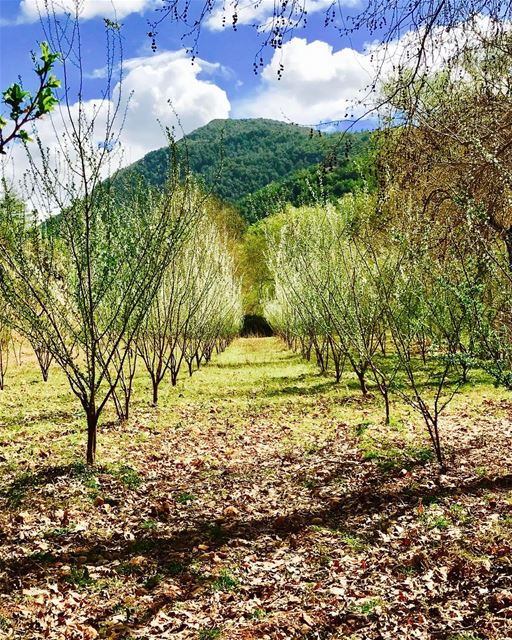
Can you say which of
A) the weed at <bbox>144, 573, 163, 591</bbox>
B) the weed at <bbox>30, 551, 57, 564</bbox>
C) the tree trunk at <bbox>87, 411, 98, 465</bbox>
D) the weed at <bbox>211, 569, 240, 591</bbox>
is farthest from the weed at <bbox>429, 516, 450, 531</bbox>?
the tree trunk at <bbox>87, 411, 98, 465</bbox>

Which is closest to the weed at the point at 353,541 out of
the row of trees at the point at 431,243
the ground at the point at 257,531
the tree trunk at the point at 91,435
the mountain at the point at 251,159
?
the ground at the point at 257,531

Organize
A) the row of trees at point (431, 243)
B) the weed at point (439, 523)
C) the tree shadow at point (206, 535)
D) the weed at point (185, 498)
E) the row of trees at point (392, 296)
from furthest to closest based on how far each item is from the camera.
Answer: the row of trees at point (392, 296) < the weed at point (185, 498) < the row of trees at point (431, 243) < the weed at point (439, 523) < the tree shadow at point (206, 535)

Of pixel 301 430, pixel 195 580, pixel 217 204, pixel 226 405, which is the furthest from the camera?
pixel 217 204

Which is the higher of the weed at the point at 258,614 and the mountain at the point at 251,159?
the mountain at the point at 251,159

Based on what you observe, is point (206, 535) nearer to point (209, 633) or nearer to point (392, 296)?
point (209, 633)

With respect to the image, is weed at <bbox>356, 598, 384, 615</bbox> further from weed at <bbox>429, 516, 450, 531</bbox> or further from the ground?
weed at <bbox>429, 516, 450, 531</bbox>

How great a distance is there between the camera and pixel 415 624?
3.70 m

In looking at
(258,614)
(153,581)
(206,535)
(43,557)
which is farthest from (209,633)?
(43,557)

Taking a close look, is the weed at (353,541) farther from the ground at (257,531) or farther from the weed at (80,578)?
the weed at (80,578)

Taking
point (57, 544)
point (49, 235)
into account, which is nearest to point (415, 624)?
point (57, 544)

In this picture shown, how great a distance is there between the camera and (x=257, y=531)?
17.7ft

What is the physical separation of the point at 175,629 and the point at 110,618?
500 millimetres

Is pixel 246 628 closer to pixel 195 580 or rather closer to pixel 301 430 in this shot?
pixel 195 580

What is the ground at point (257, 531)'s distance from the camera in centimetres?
387
